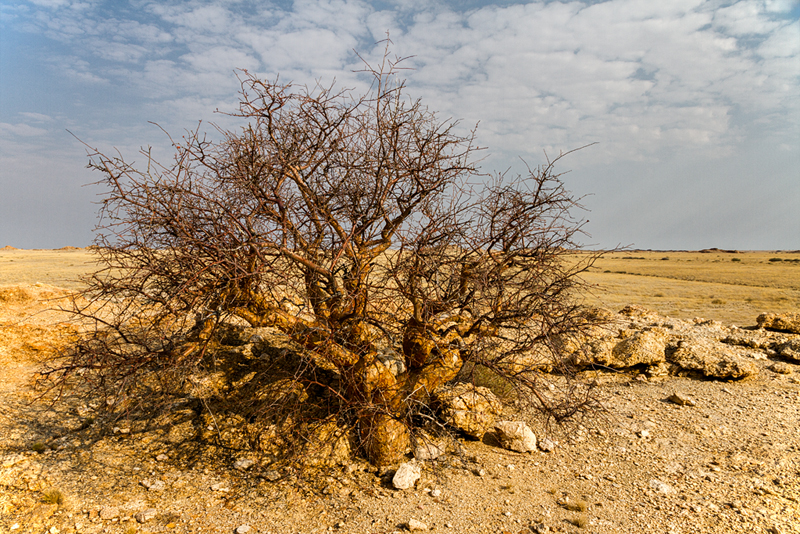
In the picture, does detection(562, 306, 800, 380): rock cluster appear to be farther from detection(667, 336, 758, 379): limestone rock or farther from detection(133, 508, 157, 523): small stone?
detection(133, 508, 157, 523): small stone

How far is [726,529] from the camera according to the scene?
429 centimetres

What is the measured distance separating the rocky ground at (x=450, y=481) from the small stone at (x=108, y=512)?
0.04 feet

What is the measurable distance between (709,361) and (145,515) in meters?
9.75

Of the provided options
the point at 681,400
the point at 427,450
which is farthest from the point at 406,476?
the point at 681,400

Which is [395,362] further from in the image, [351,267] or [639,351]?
[639,351]

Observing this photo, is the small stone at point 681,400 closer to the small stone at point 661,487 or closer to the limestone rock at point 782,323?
the small stone at point 661,487

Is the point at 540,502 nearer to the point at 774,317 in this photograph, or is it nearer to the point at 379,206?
the point at 379,206

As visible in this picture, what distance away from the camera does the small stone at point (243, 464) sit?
5219mm

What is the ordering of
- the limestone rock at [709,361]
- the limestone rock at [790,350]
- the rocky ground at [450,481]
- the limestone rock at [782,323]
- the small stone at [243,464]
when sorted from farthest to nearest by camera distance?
the limestone rock at [782,323] → the limestone rock at [790,350] → the limestone rock at [709,361] → the small stone at [243,464] → the rocky ground at [450,481]

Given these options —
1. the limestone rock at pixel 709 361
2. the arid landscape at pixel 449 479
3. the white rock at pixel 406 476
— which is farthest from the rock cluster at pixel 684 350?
the white rock at pixel 406 476

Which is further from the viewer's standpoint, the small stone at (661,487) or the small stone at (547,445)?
the small stone at (547,445)

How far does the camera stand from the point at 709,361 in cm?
888

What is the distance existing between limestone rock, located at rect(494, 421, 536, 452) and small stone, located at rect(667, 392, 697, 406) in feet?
10.4

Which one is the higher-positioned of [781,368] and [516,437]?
[781,368]
